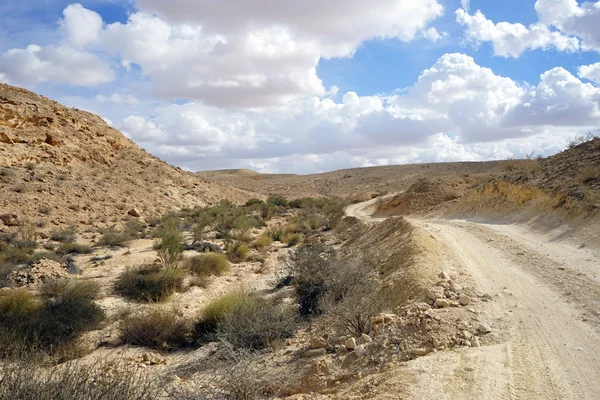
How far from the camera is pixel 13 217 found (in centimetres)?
2425

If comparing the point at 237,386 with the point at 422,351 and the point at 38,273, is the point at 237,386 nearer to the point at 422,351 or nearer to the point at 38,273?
the point at 422,351

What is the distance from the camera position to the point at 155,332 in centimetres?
951

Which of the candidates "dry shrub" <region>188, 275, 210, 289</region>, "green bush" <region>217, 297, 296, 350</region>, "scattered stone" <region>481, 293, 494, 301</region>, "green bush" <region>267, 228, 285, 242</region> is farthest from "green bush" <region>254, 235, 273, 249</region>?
"scattered stone" <region>481, 293, 494, 301</region>

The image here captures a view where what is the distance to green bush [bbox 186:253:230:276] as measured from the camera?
1628cm

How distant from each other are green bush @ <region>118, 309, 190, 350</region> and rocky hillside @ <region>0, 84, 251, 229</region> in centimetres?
1808

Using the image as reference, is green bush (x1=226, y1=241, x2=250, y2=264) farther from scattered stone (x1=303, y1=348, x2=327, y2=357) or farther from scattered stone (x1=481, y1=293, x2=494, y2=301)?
scattered stone (x1=481, y1=293, x2=494, y2=301)

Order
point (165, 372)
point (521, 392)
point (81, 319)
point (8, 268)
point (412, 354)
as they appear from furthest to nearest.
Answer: point (8, 268) < point (81, 319) < point (165, 372) < point (412, 354) < point (521, 392)

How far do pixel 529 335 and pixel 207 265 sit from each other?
480 inches

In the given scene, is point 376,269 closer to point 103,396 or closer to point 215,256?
point 215,256

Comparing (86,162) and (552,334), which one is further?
(86,162)

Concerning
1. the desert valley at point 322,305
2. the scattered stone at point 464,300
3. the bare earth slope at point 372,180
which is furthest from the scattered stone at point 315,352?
the bare earth slope at point 372,180

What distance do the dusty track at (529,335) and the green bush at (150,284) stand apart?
7836 millimetres

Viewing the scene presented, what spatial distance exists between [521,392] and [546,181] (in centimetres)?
1718

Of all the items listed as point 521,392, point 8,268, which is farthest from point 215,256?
point 521,392
